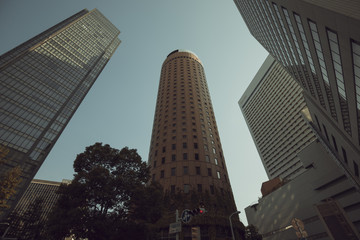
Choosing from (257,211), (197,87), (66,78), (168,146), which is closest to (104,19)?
(66,78)

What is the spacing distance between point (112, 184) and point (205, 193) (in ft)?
73.6

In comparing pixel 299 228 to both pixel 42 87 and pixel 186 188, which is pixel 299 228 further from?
pixel 42 87

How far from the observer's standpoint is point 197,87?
6284 cm

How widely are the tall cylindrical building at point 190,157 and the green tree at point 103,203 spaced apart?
15627 mm

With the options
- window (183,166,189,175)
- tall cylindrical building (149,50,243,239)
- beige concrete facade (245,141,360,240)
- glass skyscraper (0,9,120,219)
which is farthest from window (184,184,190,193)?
glass skyscraper (0,9,120,219)

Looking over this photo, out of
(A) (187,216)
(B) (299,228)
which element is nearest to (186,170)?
(B) (299,228)

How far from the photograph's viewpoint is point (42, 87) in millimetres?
60375

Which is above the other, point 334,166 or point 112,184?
point 334,166

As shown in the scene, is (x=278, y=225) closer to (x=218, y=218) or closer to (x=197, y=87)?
(x=218, y=218)

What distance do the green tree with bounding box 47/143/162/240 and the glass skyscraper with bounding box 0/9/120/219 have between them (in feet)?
128

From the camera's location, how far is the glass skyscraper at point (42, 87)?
46719mm

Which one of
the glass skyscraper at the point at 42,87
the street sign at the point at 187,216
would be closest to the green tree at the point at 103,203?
the street sign at the point at 187,216

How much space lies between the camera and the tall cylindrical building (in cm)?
3025

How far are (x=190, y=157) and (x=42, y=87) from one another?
57332 mm
